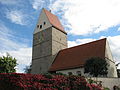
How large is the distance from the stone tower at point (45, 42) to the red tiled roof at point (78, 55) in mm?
2025

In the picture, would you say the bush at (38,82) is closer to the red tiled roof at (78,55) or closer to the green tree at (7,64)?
the green tree at (7,64)

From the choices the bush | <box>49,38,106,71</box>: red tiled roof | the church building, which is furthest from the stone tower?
the bush

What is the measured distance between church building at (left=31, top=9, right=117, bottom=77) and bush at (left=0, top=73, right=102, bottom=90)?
14.4 m

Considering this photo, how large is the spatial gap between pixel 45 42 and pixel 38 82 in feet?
86.5

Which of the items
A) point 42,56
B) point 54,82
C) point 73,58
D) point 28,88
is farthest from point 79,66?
point 28,88

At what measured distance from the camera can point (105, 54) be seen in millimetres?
26328

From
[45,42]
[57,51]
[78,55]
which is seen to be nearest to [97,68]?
[78,55]

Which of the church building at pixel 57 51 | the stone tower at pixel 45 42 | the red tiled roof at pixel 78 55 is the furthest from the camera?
the stone tower at pixel 45 42

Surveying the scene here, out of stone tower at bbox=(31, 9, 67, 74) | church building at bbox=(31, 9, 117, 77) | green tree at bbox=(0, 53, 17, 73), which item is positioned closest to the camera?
green tree at bbox=(0, 53, 17, 73)

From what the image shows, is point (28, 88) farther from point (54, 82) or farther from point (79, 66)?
point (79, 66)

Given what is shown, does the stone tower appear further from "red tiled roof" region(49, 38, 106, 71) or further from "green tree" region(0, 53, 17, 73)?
"green tree" region(0, 53, 17, 73)

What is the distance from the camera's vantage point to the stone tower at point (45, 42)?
3541 centimetres

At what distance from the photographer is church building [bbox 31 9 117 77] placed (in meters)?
28.5

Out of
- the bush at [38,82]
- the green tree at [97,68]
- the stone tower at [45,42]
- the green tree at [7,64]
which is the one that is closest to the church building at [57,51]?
the stone tower at [45,42]
